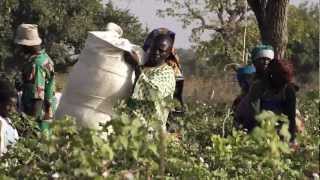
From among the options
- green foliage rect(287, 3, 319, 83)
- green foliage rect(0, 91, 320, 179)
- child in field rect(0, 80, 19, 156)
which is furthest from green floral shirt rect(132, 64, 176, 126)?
green foliage rect(287, 3, 319, 83)

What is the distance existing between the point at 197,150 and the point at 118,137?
4.36ft

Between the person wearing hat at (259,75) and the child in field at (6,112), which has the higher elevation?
the person wearing hat at (259,75)

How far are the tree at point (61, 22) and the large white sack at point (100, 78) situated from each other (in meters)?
28.0

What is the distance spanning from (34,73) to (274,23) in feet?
11.9

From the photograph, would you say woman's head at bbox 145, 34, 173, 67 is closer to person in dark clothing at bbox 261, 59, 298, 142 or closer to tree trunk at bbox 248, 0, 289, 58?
person in dark clothing at bbox 261, 59, 298, 142

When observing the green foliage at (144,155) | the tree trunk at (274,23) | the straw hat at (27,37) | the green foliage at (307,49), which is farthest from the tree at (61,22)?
the green foliage at (144,155)

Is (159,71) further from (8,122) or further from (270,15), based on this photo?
(270,15)

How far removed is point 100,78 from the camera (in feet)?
16.9

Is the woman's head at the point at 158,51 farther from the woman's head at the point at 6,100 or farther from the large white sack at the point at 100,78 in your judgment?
the woman's head at the point at 6,100

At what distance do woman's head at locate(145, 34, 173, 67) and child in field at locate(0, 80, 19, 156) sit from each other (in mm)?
833

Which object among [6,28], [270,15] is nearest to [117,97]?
[270,15]

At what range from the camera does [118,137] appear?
2812mm

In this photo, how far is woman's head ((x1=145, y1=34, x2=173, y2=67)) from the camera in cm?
516

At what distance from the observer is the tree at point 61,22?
34.2m
